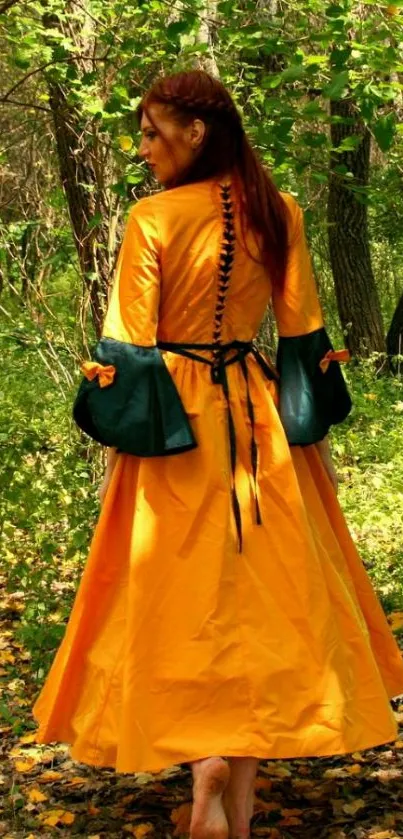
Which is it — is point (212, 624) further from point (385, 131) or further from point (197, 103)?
point (385, 131)

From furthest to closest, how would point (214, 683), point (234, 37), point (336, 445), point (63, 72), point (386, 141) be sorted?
point (336, 445)
point (63, 72)
point (234, 37)
point (386, 141)
point (214, 683)

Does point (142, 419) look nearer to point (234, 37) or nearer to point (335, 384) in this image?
point (335, 384)

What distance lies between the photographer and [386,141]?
3607mm

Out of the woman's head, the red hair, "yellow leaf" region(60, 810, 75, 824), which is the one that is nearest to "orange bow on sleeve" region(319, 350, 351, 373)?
the red hair

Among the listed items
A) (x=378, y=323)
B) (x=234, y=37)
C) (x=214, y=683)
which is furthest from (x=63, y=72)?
(x=378, y=323)

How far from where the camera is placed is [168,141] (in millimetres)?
2826

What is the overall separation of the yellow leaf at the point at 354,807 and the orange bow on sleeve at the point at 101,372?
1.37m

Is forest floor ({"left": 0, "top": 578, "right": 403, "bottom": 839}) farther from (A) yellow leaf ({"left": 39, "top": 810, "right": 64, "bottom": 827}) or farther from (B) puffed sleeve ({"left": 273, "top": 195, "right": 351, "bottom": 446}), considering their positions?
(B) puffed sleeve ({"left": 273, "top": 195, "right": 351, "bottom": 446})

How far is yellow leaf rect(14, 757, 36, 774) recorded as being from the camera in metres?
3.61

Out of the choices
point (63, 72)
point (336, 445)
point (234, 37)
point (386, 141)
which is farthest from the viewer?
point (336, 445)

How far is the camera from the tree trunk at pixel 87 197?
5191mm

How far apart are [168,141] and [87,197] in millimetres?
2640

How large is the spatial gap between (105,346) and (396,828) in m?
1.47

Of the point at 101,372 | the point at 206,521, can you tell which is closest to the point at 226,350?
the point at 101,372
